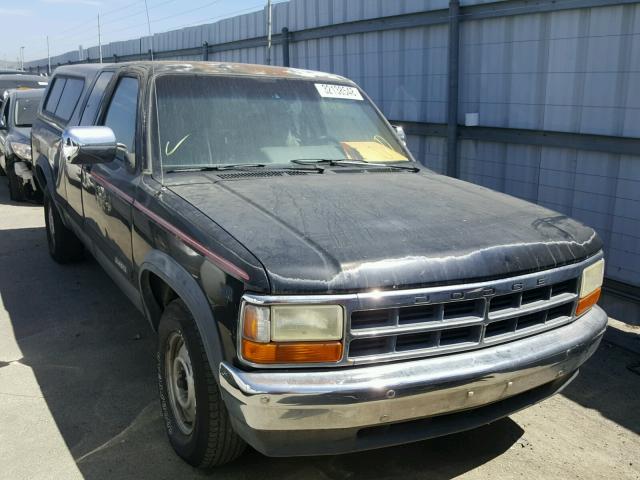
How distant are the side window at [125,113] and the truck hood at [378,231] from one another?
27.9 inches

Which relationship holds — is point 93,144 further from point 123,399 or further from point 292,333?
point 292,333

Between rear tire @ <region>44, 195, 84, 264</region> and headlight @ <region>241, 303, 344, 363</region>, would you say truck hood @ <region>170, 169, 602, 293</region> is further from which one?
rear tire @ <region>44, 195, 84, 264</region>

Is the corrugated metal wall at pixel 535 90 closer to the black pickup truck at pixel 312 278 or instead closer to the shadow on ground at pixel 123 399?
the shadow on ground at pixel 123 399

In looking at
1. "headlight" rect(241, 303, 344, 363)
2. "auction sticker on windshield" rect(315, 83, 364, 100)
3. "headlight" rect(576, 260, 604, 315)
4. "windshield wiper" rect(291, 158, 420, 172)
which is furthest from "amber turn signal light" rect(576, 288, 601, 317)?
"auction sticker on windshield" rect(315, 83, 364, 100)

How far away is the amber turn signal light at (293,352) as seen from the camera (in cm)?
220

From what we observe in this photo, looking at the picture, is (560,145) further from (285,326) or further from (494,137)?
(285,326)

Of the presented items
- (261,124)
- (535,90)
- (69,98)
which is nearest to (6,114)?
(69,98)

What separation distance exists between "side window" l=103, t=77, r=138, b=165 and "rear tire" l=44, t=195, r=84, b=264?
6.54ft

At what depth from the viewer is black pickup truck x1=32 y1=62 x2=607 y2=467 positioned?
7.22 ft

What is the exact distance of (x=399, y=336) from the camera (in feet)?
7.57

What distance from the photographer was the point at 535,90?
5.79 meters

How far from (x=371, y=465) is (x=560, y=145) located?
12.4 ft

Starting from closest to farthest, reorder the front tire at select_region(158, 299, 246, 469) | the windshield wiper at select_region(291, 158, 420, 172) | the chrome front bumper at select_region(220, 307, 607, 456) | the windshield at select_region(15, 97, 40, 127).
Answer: the chrome front bumper at select_region(220, 307, 607, 456), the front tire at select_region(158, 299, 246, 469), the windshield wiper at select_region(291, 158, 420, 172), the windshield at select_region(15, 97, 40, 127)

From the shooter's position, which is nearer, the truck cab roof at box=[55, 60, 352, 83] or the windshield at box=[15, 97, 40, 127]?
the truck cab roof at box=[55, 60, 352, 83]
